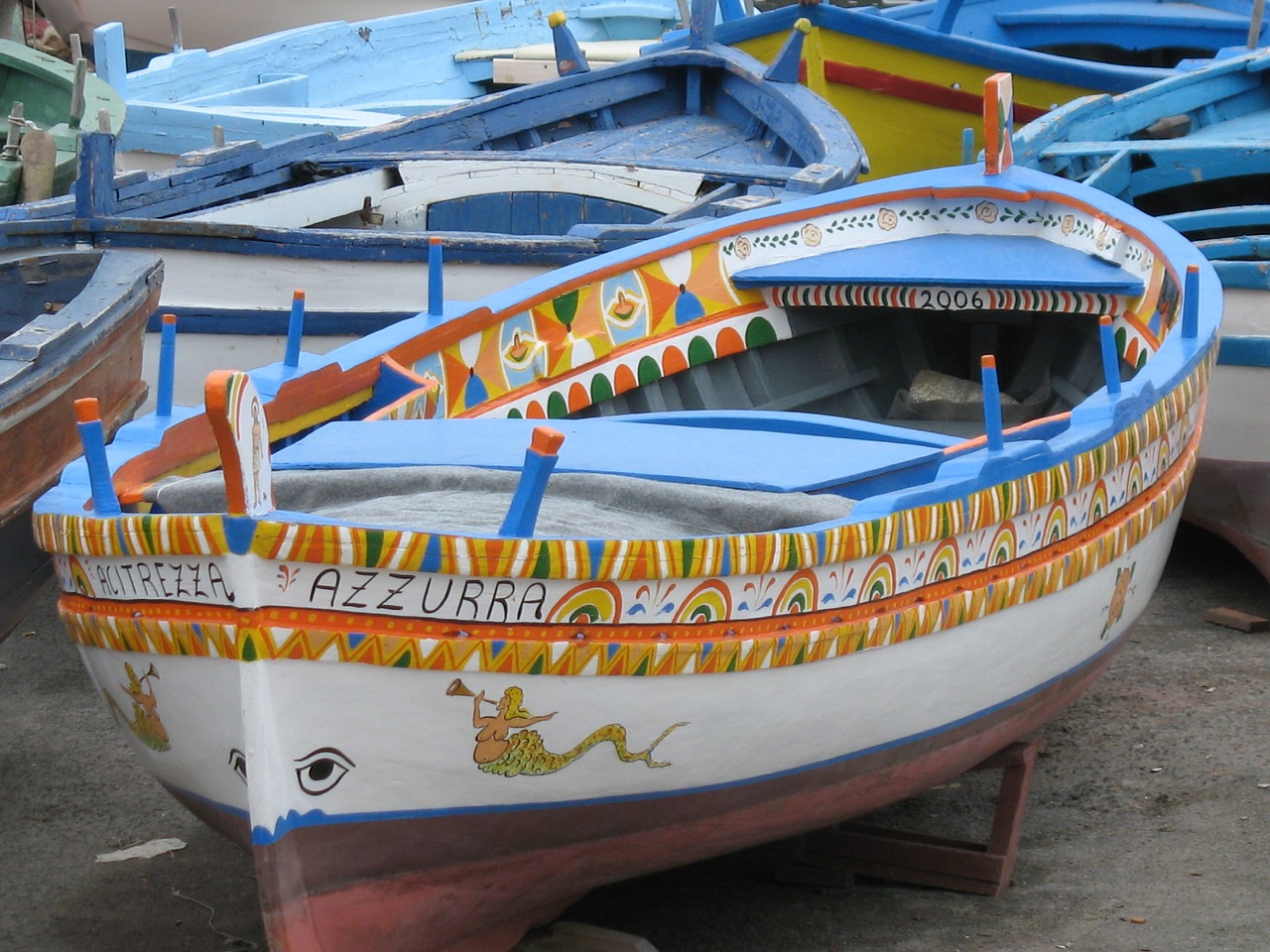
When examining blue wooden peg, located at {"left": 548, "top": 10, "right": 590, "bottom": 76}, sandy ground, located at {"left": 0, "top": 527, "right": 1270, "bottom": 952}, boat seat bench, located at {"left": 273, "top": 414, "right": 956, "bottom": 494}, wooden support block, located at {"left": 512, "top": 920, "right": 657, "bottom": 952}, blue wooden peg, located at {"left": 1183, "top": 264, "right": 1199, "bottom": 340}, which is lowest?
sandy ground, located at {"left": 0, "top": 527, "right": 1270, "bottom": 952}

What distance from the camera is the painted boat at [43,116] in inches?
265

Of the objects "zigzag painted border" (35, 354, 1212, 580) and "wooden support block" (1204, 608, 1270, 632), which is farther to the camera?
"wooden support block" (1204, 608, 1270, 632)

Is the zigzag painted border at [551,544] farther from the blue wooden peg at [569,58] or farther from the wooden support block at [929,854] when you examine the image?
the blue wooden peg at [569,58]

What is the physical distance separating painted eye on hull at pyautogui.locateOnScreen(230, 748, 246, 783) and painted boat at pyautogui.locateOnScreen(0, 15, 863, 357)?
6.40 ft

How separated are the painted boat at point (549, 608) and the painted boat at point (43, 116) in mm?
3083

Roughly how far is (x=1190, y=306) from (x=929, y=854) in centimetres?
146

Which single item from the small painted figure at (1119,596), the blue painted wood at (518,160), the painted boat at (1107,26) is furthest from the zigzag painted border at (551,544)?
the painted boat at (1107,26)

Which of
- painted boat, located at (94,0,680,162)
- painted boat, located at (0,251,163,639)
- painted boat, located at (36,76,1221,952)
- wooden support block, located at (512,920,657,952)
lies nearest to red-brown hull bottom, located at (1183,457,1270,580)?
painted boat, located at (36,76,1221,952)

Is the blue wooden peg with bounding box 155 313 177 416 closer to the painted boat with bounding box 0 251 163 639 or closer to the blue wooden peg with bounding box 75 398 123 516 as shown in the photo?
the blue wooden peg with bounding box 75 398 123 516

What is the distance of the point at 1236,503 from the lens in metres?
5.07

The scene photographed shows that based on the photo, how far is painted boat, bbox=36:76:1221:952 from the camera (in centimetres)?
246

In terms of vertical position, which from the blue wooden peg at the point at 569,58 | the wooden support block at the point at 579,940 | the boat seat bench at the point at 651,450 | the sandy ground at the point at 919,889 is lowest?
the sandy ground at the point at 919,889

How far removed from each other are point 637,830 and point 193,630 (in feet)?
2.75

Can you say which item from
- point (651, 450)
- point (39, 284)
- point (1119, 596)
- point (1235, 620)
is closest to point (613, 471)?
point (651, 450)
